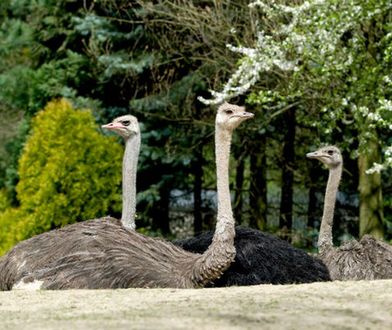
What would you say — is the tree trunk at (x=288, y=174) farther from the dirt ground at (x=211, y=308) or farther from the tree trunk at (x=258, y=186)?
the dirt ground at (x=211, y=308)

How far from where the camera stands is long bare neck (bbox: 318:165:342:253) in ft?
42.4

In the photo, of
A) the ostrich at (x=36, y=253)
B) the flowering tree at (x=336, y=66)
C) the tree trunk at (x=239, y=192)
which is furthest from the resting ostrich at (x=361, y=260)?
the tree trunk at (x=239, y=192)

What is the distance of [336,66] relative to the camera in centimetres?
1627

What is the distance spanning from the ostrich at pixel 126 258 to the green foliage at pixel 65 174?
28.0ft

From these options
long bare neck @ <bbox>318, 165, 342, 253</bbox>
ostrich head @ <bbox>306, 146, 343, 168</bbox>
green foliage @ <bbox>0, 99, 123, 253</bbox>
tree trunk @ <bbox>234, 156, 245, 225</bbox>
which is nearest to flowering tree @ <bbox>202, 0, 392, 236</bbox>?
ostrich head @ <bbox>306, 146, 343, 168</bbox>

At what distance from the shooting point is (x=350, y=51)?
54.6 ft

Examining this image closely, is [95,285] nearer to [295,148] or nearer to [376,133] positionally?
[376,133]

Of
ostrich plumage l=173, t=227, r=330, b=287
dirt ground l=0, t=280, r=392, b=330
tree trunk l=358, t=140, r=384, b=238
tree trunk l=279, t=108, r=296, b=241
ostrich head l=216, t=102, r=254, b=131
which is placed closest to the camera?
dirt ground l=0, t=280, r=392, b=330

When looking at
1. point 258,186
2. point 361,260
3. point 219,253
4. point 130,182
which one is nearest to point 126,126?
point 130,182

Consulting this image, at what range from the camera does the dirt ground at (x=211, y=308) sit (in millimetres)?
7148

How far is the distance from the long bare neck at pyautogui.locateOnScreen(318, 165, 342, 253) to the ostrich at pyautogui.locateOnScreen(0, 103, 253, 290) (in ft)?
8.12

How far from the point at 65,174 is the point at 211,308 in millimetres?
11925

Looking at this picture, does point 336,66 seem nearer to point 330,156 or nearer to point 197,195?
point 330,156

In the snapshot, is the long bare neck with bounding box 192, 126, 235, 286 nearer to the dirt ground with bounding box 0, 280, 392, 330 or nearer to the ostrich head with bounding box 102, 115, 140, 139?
the dirt ground with bounding box 0, 280, 392, 330
